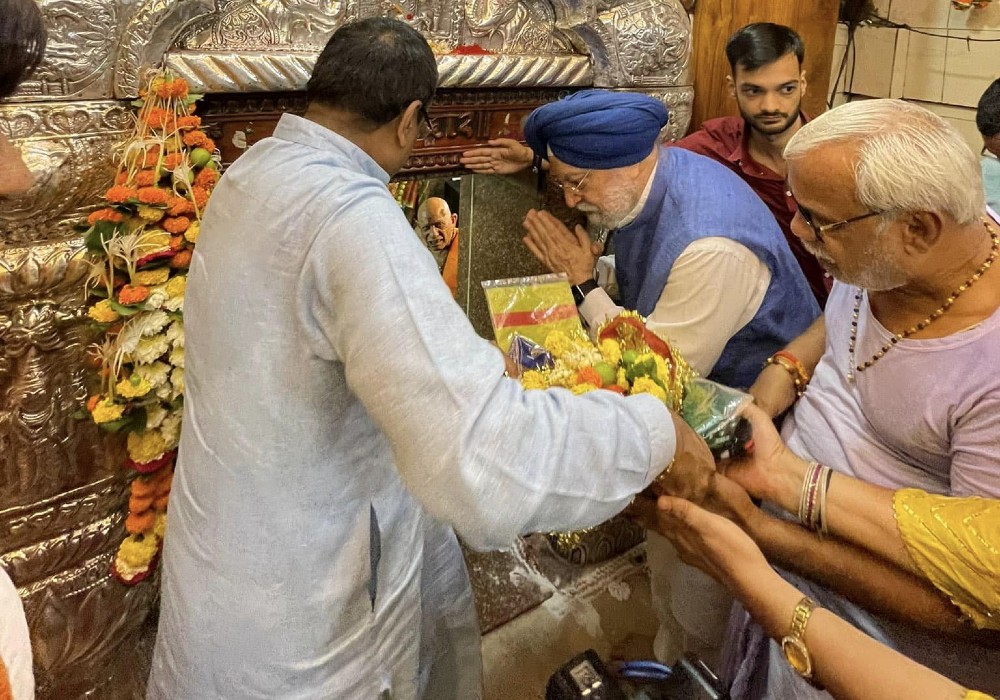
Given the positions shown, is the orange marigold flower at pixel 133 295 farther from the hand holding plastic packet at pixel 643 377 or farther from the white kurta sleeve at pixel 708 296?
the white kurta sleeve at pixel 708 296

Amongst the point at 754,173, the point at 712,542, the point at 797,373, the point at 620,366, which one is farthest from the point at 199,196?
the point at 754,173

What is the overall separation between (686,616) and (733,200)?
3.77 feet

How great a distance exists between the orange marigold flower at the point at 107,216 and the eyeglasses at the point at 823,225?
4.70 feet

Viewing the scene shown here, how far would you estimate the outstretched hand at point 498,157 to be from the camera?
222cm

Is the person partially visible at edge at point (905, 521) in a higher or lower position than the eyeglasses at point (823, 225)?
lower

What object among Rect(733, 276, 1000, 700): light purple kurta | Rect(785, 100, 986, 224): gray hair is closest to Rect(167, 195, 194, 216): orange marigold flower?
Rect(785, 100, 986, 224): gray hair

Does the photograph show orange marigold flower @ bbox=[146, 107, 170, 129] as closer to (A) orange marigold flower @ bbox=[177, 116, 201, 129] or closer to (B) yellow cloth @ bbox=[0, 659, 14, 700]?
(A) orange marigold flower @ bbox=[177, 116, 201, 129]

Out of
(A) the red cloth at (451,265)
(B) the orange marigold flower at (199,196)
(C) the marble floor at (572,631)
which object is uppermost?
(B) the orange marigold flower at (199,196)

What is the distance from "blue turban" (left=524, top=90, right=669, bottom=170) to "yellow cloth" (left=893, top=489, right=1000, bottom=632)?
1132 millimetres

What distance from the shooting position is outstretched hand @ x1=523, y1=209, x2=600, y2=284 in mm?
2289

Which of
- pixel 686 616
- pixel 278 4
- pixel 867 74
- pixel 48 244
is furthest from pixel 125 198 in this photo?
pixel 867 74

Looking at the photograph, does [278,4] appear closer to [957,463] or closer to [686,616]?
[957,463]

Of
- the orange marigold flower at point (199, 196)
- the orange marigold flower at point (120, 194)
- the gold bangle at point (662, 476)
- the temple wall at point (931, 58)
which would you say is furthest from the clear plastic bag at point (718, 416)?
the temple wall at point (931, 58)

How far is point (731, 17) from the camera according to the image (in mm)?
2605
